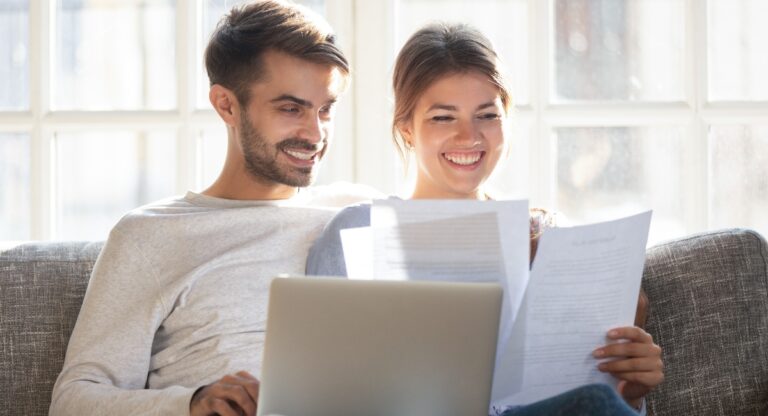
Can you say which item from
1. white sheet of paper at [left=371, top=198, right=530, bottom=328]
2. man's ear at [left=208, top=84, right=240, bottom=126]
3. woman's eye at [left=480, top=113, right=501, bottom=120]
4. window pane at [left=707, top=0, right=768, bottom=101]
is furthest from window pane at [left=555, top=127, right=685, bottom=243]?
white sheet of paper at [left=371, top=198, right=530, bottom=328]

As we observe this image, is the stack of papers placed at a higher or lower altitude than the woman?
lower

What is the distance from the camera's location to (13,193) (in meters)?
2.76

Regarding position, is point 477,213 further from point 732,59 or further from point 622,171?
point 732,59

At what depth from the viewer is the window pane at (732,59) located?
8.68 ft

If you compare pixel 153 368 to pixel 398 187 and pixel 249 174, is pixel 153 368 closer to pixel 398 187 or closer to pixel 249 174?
pixel 249 174

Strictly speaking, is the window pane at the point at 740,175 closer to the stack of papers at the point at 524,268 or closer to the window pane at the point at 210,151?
the stack of papers at the point at 524,268

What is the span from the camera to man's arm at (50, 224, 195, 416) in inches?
72.3

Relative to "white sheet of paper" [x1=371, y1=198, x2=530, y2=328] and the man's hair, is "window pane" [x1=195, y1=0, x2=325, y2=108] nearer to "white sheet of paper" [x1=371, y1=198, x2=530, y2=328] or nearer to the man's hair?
the man's hair

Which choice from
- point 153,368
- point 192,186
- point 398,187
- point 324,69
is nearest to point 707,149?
point 398,187

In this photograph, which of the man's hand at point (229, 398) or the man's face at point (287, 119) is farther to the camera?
the man's face at point (287, 119)

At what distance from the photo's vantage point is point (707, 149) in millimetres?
2619

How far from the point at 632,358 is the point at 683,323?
43 centimetres

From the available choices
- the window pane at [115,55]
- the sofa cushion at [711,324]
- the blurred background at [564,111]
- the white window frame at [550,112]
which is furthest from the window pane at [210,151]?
the sofa cushion at [711,324]

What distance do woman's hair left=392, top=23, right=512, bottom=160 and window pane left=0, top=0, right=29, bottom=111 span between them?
3.87 feet
